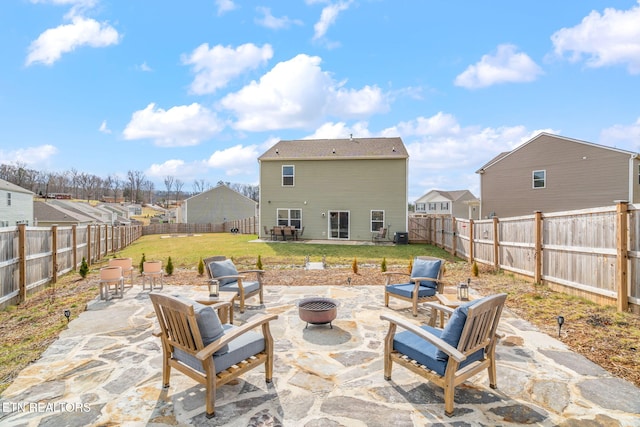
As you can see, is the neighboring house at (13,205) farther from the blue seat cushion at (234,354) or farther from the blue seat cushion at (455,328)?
the blue seat cushion at (455,328)

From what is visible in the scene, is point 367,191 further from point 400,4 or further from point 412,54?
point 400,4

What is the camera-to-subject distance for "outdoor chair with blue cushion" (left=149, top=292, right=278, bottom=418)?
277 cm

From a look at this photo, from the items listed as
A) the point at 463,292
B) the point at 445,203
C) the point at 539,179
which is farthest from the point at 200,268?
the point at 445,203

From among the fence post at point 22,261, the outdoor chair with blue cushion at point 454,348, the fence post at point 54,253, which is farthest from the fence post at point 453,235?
the fence post at point 22,261

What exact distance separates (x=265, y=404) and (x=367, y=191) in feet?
59.9

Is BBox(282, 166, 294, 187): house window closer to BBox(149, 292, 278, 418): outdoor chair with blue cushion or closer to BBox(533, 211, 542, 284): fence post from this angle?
BBox(533, 211, 542, 284): fence post

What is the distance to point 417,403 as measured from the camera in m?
2.99

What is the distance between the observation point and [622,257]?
538cm

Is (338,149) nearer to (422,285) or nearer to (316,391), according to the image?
(422,285)

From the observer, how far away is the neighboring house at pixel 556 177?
16.5 metres

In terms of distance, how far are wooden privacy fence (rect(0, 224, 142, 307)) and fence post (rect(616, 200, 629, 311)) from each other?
11.3m

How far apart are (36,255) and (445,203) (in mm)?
48866

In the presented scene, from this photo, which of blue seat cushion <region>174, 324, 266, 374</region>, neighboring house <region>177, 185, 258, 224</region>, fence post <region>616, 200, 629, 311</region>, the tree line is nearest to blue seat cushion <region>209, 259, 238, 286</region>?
blue seat cushion <region>174, 324, 266, 374</region>

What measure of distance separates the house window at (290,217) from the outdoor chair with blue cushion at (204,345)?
1810 centimetres
